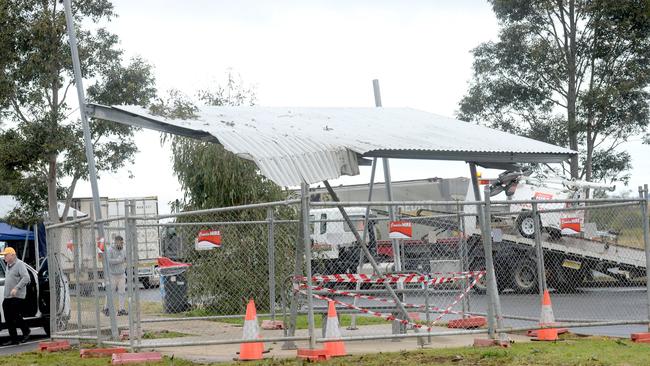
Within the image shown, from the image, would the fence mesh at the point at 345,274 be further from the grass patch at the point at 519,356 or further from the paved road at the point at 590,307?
the grass patch at the point at 519,356

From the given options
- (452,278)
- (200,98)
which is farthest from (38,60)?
(452,278)

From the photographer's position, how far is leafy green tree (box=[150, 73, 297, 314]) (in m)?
19.6

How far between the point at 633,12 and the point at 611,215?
15789 millimetres

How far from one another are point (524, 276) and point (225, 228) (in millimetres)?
8198

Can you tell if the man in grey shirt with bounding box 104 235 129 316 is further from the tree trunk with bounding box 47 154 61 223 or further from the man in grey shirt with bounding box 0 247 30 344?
the tree trunk with bounding box 47 154 61 223

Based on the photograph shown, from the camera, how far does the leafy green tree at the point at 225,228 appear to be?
64.3ft

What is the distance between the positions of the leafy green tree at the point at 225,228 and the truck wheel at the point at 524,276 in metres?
5.18

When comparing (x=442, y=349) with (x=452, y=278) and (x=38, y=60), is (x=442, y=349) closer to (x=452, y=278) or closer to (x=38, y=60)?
(x=452, y=278)

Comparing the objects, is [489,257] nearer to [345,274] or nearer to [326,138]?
[345,274]

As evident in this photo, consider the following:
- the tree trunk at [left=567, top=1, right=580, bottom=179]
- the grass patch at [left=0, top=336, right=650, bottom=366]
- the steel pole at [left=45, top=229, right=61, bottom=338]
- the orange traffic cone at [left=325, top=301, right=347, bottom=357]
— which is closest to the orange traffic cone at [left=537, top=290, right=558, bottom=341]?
the grass patch at [left=0, top=336, right=650, bottom=366]

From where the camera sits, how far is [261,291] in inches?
791

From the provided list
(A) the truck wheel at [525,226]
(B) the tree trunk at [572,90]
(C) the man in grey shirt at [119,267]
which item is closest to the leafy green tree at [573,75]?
(B) the tree trunk at [572,90]

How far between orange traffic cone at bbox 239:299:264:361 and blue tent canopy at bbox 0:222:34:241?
23242 millimetres

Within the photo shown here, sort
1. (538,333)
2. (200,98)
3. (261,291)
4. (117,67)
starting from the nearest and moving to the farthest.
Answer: (538,333) < (261,291) < (200,98) < (117,67)
